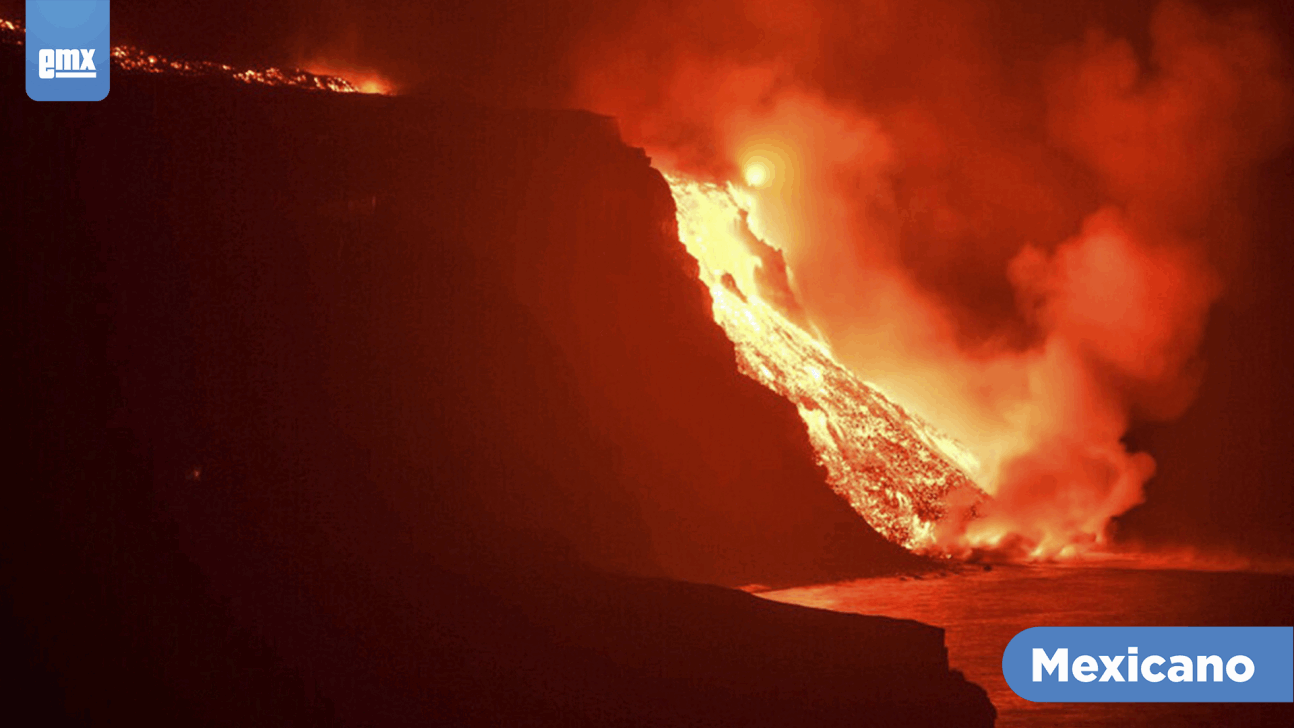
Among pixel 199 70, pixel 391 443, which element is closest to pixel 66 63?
pixel 391 443

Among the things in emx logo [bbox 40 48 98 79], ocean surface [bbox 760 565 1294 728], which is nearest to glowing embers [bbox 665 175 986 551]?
ocean surface [bbox 760 565 1294 728]

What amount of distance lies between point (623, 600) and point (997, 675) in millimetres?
13204

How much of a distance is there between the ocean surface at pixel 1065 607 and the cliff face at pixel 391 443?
4272 millimetres

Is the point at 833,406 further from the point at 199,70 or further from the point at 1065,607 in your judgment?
the point at 199,70

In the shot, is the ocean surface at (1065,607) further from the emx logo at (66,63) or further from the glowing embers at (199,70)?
the emx logo at (66,63)

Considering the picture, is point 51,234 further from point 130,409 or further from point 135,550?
point 135,550

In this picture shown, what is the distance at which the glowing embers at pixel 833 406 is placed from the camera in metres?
57.2

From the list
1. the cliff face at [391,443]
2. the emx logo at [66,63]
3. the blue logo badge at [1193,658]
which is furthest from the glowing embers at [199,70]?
the blue logo badge at [1193,658]

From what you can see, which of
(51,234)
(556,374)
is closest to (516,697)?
(51,234)

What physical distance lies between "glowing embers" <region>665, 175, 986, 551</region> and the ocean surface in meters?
3.94

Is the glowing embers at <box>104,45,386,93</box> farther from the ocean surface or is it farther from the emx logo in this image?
the ocean surface

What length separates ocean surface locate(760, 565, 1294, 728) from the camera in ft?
115

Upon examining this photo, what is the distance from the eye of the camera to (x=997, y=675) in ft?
120

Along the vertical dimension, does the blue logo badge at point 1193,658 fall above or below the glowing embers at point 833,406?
below
